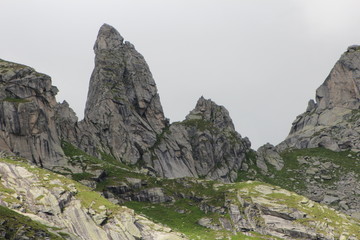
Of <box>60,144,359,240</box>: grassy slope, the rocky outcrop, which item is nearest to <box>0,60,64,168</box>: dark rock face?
<box>60,144,359,240</box>: grassy slope

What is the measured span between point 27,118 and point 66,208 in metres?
61.5

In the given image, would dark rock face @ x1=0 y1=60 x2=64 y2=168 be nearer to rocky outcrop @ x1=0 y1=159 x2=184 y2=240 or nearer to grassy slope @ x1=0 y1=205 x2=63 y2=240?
rocky outcrop @ x1=0 y1=159 x2=184 y2=240

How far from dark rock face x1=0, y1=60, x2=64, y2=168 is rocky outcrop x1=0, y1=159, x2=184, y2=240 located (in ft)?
109

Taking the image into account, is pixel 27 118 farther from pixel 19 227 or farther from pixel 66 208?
pixel 19 227

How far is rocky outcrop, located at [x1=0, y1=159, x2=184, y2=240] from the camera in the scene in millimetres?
101812

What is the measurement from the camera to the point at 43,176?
120125 millimetres

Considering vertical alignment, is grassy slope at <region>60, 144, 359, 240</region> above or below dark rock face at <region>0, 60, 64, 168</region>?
below

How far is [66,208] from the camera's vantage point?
108m

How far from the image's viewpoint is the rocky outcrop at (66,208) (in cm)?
10181

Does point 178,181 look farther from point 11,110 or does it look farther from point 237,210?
point 11,110

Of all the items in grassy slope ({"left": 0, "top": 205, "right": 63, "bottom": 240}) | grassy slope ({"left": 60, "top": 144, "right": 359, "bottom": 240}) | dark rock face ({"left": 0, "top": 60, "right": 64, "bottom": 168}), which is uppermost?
dark rock face ({"left": 0, "top": 60, "right": 64, "bottom": 168})

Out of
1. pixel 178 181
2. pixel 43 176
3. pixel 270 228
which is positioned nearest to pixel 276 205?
pixel 270 228

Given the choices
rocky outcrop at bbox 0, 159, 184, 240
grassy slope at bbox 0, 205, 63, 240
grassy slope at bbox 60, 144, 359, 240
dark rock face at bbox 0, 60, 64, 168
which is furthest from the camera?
dark rock face at bbox 0, 60, 64, 168

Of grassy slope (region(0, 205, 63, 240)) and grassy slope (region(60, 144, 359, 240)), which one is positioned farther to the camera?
grassy slope (region(60, 144, 359, 240))
